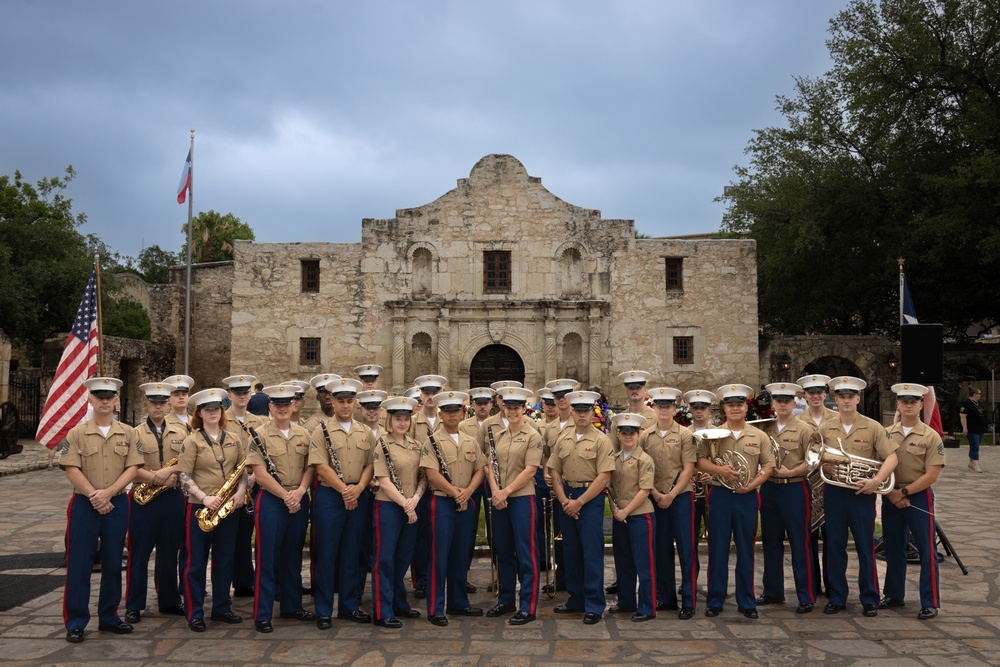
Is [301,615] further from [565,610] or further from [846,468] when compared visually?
[846,468]

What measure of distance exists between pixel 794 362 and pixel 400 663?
938 inches

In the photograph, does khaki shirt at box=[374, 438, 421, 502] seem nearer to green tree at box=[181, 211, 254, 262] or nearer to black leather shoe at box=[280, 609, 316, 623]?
black leather shoe at box=[280, 609, 316, 623]

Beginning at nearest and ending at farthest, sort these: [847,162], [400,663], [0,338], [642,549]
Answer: [400,663]
[642,549]
[0,338]
[847,162]

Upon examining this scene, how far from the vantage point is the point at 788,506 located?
732cm

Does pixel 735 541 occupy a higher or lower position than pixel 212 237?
lower

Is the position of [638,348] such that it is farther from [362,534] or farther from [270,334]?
[362,534]

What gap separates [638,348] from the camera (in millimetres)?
26250

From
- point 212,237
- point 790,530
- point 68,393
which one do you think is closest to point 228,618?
point 790,530

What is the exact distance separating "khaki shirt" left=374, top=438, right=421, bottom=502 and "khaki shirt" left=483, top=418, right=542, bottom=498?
2.21 feet

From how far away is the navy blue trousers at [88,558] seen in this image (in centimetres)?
656

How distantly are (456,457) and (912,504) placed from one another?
3.91m

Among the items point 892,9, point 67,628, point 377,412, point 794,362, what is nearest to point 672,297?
point 794,362

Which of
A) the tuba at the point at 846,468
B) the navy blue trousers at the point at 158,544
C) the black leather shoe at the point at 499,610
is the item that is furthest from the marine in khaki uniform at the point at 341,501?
the tuba at the point at 846,468

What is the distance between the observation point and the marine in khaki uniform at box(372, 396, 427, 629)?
6.95 m
